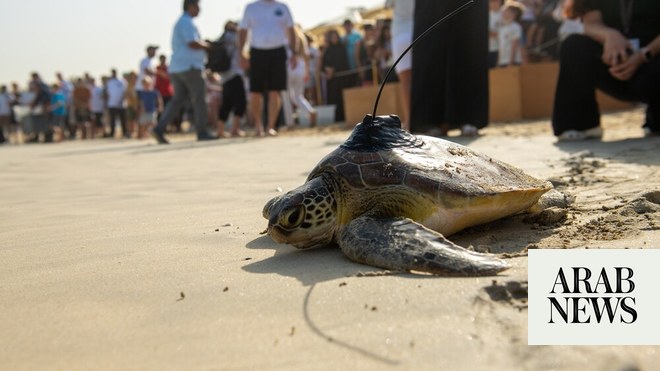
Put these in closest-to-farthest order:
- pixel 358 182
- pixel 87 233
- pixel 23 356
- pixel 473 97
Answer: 1. pixel 23 356
2. pixel 358 182
3. pixel 87 233
4. pixel 473 97

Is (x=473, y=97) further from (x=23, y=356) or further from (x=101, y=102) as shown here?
(x=101, y=102)

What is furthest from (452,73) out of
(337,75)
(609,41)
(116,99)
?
(116,99)

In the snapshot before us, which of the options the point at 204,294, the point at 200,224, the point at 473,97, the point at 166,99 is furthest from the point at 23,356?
the point at 166,99

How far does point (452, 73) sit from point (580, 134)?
1292mm

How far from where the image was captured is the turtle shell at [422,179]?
200 cm

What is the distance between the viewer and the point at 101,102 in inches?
659

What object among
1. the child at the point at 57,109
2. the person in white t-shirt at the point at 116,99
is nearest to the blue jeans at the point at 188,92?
the person in white t-shirt at the point at 116,99

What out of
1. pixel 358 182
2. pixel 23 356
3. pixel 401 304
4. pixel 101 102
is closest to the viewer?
pixel 23 356

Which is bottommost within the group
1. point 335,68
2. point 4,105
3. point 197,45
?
point 4,105

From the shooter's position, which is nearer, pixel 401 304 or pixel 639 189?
pixel 401 304

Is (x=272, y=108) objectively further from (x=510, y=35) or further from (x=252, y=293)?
→ (x=252, y=293)

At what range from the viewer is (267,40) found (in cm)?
787

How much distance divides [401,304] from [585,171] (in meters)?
2.30

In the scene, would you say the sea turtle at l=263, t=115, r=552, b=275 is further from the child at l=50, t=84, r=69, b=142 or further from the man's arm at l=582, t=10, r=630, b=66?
the child at l=50, t=84, r=69, b=142
